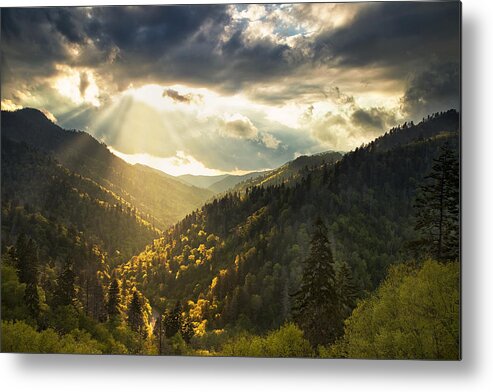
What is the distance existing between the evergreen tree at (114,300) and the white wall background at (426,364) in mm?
423

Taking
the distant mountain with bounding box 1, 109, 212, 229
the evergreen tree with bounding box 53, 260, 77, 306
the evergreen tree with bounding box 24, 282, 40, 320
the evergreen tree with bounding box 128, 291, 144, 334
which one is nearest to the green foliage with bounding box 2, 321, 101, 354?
the evergreen tree with bounding box 24, 282, 40, 320

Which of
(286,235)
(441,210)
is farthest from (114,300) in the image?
(441,210)

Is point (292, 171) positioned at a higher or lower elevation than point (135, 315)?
higher

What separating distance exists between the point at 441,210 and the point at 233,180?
1972 millimetres

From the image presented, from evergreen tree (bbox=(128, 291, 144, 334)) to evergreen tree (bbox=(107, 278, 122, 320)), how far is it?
116 mm

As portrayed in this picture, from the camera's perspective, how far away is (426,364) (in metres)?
6.15

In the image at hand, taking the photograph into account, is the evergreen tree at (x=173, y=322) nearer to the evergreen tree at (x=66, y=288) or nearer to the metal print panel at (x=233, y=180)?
the metal print panel at (x=233, y=180)

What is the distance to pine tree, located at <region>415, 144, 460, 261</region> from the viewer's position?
6.05 metres

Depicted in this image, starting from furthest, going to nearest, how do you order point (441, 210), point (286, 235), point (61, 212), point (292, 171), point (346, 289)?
point (61, 212)
point (292, 171)
point (286, 235)
point (346, 289)
point (441, 210)

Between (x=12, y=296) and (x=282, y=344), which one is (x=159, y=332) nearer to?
(x=282, y=344)

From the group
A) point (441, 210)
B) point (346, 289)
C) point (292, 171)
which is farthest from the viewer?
point (292, 171)

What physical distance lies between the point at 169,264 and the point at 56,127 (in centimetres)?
174

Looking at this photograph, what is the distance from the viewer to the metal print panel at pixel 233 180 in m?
6.13

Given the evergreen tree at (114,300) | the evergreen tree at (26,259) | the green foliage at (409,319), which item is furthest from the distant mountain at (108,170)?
the green foliage at (409,319)
